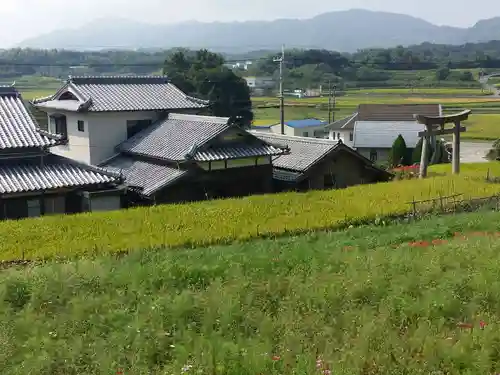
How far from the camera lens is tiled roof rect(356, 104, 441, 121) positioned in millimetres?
45844

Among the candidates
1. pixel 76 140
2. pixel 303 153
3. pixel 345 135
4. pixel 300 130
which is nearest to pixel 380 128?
pixel 345 135

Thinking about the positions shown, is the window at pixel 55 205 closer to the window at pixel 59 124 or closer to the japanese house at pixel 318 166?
the window at pixel 59 124

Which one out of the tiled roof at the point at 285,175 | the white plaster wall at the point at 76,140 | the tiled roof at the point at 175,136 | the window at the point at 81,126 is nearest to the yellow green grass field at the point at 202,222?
the tiled roof at the point at 285,175

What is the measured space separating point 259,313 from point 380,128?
3717 cm

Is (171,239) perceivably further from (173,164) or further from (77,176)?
(173,164)

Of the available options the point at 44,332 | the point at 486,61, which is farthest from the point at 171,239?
the point at 486,61

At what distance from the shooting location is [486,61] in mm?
110375

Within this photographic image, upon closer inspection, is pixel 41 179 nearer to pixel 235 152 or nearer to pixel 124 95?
pixel 235 152

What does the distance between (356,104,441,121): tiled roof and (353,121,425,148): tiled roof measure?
73.5 inches

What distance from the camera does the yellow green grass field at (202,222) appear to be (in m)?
14.0

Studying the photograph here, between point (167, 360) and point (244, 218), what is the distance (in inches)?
365

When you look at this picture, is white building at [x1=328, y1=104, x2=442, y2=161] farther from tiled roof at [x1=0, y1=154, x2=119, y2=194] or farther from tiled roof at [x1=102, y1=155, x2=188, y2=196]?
tiled roof at [x1=0, y1=154, x2=119, y2=194]

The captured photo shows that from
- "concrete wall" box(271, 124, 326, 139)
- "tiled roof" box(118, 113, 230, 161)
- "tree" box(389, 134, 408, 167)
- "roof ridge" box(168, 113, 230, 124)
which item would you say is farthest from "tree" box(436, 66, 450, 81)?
"tiled roof" box(118, 113, 230, 161)

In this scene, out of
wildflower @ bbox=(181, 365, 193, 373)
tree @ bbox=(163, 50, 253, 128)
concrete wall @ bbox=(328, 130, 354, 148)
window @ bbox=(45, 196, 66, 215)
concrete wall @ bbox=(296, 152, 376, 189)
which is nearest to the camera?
wildflower @ bbox=(181, 365, 193, 373)
